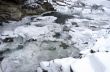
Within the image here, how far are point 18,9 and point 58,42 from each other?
165 inches

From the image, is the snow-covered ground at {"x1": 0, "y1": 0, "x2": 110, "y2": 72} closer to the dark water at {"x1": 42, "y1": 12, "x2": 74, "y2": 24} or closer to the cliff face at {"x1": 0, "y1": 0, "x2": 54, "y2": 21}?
the dark water at {"x1": 42, "y1": 12, "x2": 74, "y2": 24}

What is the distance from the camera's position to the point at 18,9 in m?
11.4

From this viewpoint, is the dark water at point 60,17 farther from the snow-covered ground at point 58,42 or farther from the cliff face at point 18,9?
the cliff face at point 18,9

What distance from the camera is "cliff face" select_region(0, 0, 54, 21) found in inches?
426

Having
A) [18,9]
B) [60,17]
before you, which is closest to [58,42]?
[60,17]

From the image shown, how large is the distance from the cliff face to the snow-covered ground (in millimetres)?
385

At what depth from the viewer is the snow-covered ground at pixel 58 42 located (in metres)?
4.90

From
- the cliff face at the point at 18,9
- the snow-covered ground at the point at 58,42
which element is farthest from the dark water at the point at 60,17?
the cliff face at the point at 18,9

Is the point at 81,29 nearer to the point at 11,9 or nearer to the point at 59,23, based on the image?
the point at 59,23

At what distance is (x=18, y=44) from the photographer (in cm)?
822

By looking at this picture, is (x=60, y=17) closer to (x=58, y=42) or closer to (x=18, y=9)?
(x=18, y=9)

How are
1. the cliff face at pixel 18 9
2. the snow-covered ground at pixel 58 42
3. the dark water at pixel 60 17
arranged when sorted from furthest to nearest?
the dark water at pixel 60 17 < the cliff face at pixel 18 9 < the snow-covered ground at pixel 58 42

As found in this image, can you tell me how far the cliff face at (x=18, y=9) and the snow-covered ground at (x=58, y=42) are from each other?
385 mm

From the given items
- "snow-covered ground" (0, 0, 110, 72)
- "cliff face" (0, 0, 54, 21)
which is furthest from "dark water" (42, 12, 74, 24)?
"cliff face" (0, 0, 54, 21)
